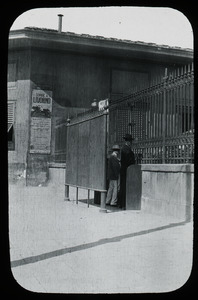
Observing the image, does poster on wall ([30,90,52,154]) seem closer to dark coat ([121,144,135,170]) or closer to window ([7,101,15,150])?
window ([7,101,15,150])

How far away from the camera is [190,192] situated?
21.0ft

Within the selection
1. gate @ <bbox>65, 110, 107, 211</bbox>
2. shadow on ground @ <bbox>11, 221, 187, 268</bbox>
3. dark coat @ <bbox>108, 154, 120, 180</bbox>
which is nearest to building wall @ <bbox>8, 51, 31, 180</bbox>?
gate @ <bbox>65, 110, 107, 211</bbox>

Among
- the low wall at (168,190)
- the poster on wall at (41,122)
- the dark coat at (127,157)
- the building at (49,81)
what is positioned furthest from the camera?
the poster on wall at (41,122)

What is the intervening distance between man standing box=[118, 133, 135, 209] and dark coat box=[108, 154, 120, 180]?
97 millimetres

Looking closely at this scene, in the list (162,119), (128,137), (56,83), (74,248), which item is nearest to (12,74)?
(56,83)

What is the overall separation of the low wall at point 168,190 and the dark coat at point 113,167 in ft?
2.18

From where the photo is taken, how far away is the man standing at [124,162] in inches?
327

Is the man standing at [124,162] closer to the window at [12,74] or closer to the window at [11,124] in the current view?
the window at [11,124]

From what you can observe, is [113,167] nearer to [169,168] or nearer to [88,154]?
[88,154]

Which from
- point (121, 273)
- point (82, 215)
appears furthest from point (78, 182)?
point (121, 273)

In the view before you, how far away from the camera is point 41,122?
49.0 ft

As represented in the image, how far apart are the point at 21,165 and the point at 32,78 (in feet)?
11.1

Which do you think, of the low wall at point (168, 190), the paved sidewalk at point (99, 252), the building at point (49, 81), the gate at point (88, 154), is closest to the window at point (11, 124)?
the building at point (49, 81)
